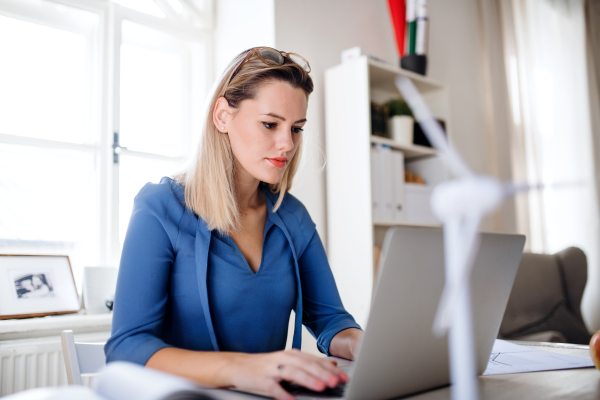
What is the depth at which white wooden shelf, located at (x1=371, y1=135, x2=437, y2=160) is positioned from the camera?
2.33 metres

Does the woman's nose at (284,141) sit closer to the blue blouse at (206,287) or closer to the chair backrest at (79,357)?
the blue blouse at (206,287)

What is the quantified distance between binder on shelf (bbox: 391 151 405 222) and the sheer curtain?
5.28 feet

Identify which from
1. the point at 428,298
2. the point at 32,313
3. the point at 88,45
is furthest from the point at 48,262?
the point at 428,298

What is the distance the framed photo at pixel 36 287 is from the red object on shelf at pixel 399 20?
2063 mm

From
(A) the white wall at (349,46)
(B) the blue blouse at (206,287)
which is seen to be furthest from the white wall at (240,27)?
(B) the blue blouse at (206,287)

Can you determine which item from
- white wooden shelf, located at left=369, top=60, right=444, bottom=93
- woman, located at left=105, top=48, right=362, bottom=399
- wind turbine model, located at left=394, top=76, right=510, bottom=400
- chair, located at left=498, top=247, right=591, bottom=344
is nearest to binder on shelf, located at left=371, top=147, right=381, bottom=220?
white wooden shelf, located at left=369, top=60, right=444, bottom=93

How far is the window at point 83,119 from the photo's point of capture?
1.98 metres

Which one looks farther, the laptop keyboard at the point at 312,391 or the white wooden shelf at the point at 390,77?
the white wooden shelf at the point at 390,77

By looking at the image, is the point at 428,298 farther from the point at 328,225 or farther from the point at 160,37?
the point at 160,37

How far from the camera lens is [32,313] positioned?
1782 mm

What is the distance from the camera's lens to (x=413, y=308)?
0.61 meters

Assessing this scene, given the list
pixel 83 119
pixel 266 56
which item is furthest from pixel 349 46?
pixel 266 56

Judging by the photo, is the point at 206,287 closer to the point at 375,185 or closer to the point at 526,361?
the point at 526,361

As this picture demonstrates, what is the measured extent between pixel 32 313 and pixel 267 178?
1185 millimetres
